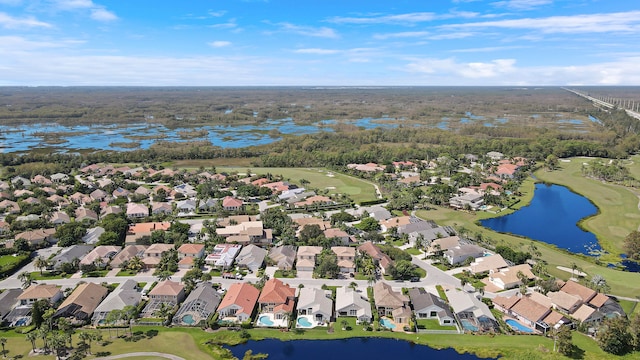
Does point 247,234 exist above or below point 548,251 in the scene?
above

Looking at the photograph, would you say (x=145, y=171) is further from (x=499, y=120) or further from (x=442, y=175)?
(x=499, y=120)

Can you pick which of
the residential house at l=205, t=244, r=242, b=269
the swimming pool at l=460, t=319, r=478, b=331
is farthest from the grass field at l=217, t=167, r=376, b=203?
the swimming pool at l=460, t=319, r=478, b=331

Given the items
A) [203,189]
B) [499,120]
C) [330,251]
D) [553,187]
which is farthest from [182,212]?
[499,120]

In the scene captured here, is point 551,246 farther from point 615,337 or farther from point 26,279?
point 26,279

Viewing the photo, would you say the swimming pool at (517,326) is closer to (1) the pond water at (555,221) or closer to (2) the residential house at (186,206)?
Result: (1) the pond water at (555,221)

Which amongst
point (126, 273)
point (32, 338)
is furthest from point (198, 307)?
point (126, 273)

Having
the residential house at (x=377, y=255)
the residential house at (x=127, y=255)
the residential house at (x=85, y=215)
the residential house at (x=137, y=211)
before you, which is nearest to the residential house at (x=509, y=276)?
the residential house at (x=377, y=255)
